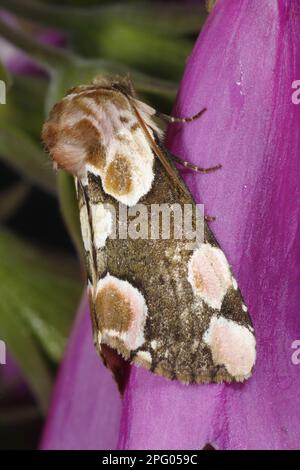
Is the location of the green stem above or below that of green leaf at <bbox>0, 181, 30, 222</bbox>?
above

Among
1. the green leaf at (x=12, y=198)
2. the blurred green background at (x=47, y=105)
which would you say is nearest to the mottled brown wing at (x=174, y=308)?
the blurred green background at (x=47, y=105)

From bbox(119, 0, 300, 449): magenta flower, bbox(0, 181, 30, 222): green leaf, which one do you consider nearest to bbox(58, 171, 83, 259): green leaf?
bbox(119, 0, 300, 449): magenta flower

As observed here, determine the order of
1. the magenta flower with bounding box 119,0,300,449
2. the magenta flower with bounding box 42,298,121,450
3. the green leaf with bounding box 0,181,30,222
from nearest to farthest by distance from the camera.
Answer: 1. the magenta flower with bounding box 119,0,300,449
2. the magenta flower with bounding box 42,298,121,450
3. the green leaf with bounding box 0,181,30,222

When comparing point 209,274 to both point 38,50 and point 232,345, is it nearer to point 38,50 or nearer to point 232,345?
point 232,345

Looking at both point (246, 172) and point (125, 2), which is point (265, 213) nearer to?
point (246, 172)

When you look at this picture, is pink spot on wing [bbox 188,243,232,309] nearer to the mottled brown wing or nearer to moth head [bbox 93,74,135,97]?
the mottled brown wing

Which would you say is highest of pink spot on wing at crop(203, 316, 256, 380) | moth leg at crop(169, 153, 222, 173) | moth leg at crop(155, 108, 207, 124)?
moth leg at crop(155, 108, 207, 124)

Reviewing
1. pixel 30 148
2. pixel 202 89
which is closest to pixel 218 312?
pixel 202 89

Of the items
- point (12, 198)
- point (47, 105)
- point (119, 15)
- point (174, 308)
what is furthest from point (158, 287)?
point (12, 198)

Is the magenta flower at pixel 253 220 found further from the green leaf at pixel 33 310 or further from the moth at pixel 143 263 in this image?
the green leaf at pixel 33 310
